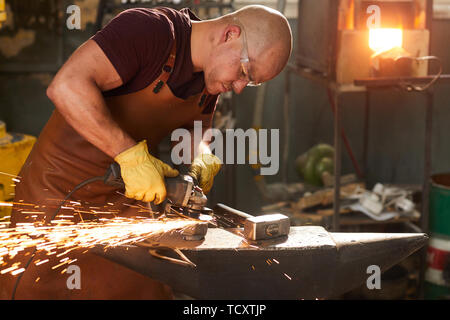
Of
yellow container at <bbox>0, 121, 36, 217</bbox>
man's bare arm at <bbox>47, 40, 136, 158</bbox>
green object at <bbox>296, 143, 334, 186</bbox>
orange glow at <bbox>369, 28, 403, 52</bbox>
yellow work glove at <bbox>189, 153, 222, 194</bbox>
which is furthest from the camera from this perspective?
green object at <bbox>296, 143, 334, 186</bbox>

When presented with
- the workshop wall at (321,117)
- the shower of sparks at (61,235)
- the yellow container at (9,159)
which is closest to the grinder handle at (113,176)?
the shower of sparks at (61,235)

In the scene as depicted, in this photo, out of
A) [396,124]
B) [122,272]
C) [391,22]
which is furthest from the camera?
[396,124]

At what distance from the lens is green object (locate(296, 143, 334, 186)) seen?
456cm

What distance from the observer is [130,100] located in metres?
2.42

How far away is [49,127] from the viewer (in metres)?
2.56

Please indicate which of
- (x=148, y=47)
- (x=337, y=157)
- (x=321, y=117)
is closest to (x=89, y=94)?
(x=148, y=47)

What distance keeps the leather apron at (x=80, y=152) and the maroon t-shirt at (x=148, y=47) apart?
0.05 meters

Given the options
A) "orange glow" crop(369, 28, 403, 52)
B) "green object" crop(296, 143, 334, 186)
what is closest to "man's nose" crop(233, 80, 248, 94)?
"orange glow" crop(369, 28, 403, 52)

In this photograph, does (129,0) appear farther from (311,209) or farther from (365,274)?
(365,274)

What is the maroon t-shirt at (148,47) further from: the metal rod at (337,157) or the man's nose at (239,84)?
the metal rod at (337,157)

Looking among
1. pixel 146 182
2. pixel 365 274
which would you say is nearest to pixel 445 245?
pixel 365 274

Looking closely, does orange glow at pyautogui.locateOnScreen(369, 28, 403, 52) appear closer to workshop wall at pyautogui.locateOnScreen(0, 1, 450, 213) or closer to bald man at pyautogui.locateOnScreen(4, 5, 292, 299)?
bald man at pyautogui.locateOnScreen(4, 5, 292, 299)

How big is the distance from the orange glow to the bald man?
1.30 metres

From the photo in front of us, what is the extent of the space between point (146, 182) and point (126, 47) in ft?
1.69
